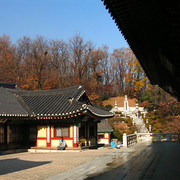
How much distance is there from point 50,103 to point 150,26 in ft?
56.5

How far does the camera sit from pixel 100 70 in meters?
64.1

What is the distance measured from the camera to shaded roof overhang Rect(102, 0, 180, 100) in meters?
4.60

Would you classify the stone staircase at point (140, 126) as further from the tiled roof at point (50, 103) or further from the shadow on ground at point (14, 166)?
the shadow on ground at point (14, 166)

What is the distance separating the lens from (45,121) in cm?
2045

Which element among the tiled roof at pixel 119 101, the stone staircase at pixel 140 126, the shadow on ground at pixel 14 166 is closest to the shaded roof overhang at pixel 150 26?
the shadow on ground at pixel 14 166

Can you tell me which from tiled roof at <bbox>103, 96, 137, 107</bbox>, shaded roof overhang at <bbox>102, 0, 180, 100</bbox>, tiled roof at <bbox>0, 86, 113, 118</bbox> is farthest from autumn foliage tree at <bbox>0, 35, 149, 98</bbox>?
shaded roof overhang at <bbox>102, 0, 180, 100</bbox>

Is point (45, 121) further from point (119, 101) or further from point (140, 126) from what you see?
point (119, 101)

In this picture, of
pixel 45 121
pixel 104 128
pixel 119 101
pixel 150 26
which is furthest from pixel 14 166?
pixel 119 101

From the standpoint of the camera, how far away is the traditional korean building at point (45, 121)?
19.0 metres

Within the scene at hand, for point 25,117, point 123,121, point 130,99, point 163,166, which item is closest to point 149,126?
point 123,121

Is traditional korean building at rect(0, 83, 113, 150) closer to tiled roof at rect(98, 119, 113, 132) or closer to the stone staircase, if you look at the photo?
tiled roof at rect(98, 119, 113, 132)

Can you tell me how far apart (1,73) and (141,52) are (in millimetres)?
44380

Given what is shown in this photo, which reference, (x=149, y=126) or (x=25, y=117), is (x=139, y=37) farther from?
(x=149, y=126)

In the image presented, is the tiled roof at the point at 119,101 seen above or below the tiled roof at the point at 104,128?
above
